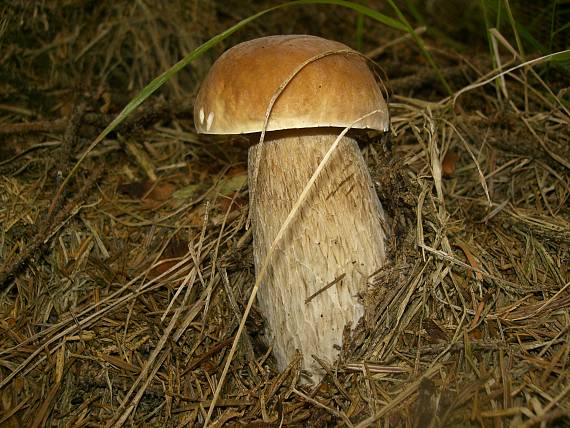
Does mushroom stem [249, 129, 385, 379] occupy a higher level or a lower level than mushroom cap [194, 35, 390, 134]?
lower

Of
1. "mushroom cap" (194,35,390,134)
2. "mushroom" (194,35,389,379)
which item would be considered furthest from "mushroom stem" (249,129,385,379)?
"mushroom cap" (194,35,390,134)

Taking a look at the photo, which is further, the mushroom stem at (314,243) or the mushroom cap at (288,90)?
the mushroom stem at (314,243)

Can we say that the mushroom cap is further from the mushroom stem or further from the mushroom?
the mushroom stem

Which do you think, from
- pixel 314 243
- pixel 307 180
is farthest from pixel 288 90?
pixel 314 243

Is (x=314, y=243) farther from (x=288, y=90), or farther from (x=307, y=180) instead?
(x=288, y=90)

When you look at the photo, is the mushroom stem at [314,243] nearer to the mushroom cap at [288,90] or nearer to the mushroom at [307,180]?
the mushroom at [307,180]

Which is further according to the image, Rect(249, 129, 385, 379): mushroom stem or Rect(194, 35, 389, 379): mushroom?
Rect(249, 129, 385, 379): mushroom stem

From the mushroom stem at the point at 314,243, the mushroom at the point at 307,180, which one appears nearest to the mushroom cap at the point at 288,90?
the mushroom at the point at 307,180

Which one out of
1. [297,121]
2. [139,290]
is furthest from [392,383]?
[139,290]
